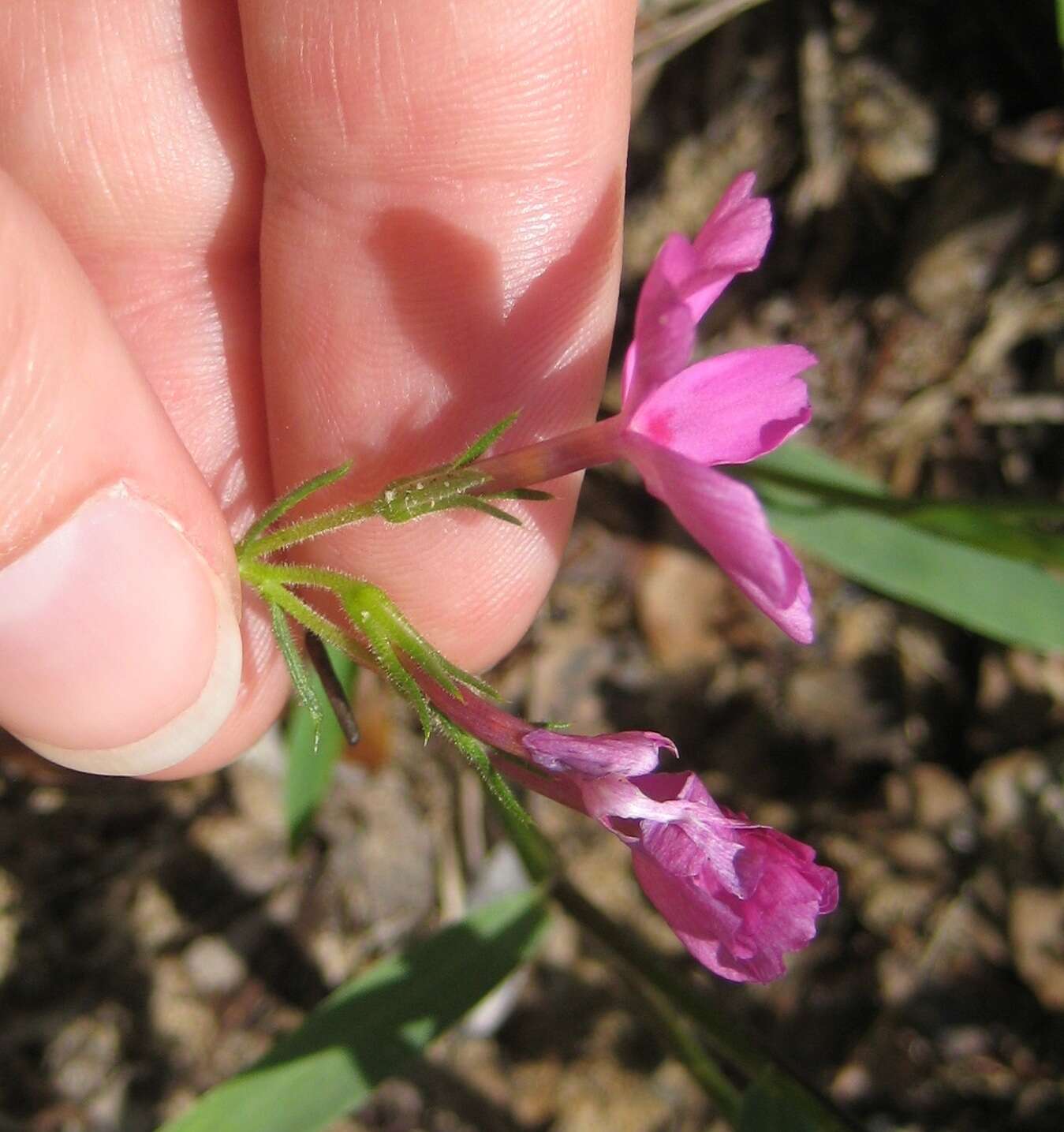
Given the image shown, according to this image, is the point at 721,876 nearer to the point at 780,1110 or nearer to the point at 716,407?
the point at 716,407

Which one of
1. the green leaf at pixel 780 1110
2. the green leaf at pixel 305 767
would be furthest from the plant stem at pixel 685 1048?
the green leaf at pixel 305 767

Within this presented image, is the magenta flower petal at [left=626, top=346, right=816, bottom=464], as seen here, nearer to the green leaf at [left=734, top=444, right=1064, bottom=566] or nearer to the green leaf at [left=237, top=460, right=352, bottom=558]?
the green leaf at [left=237, top=460, right=352, bottom=558]

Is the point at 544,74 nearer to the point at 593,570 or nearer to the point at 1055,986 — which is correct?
the point at 593,570

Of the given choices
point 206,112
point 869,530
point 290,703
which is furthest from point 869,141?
point 290,703

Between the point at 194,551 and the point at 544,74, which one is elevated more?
the point at 544,74

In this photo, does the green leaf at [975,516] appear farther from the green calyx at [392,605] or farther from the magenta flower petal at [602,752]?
the magenta flower petal at [602,752]

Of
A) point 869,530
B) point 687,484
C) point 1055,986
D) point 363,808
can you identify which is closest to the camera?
point 687,484
